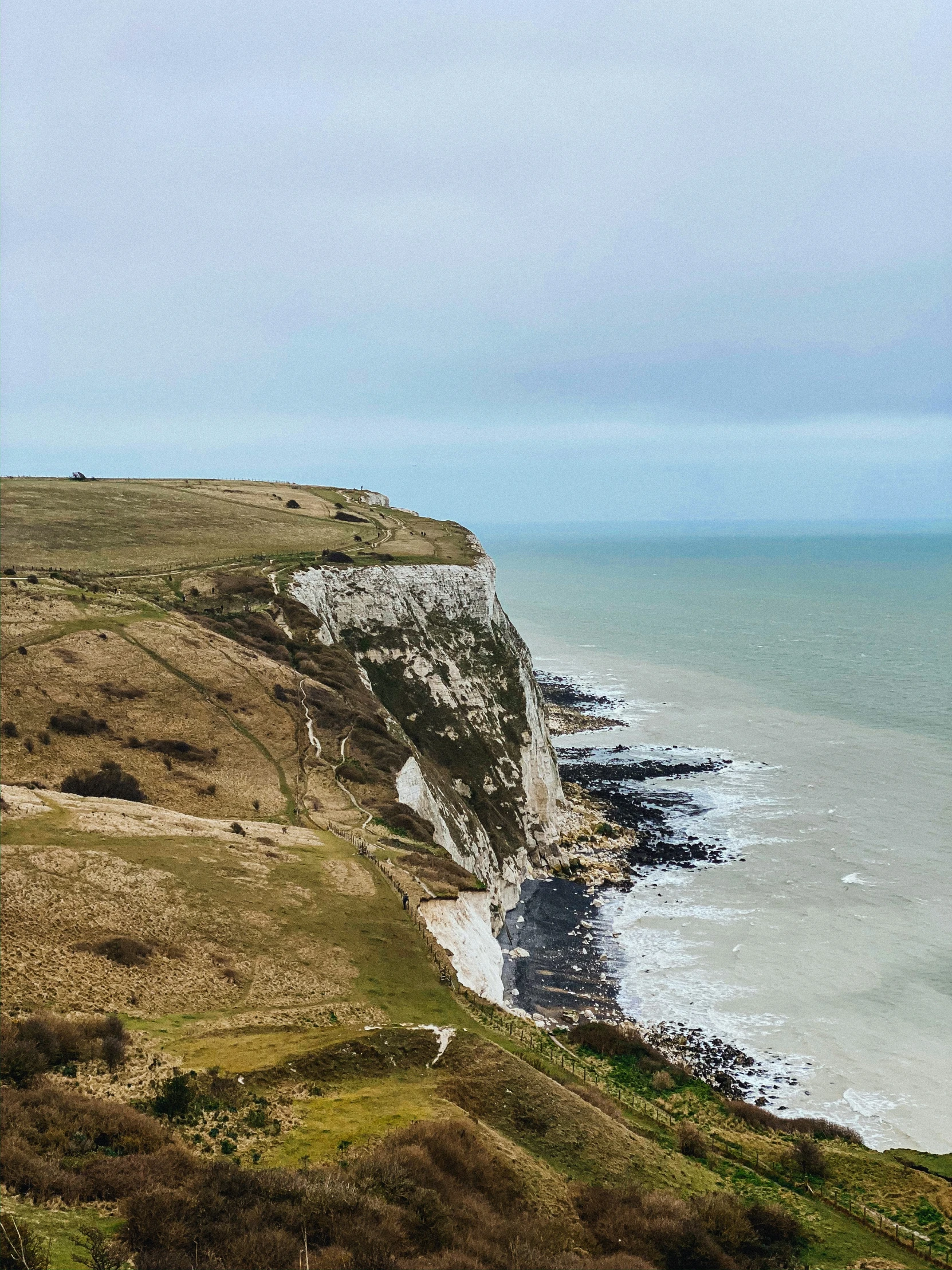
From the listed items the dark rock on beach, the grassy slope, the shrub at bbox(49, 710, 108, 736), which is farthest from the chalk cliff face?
the shrub at bbox(49, 710, 108, 736)

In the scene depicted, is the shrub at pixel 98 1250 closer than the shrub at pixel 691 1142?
Yes

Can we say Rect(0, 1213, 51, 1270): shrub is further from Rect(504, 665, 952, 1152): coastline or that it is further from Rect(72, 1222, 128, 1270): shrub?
Rect(504, 665, 952, 1152): coastline

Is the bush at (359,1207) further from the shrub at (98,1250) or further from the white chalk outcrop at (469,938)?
the white chalk outcrop at (469,938)

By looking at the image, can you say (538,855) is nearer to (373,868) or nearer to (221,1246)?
(373,868)

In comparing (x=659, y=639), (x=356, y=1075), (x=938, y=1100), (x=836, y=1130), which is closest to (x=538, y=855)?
(x=938, y=1100)

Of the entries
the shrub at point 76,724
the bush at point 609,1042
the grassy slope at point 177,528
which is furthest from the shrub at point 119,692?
the bush at point 609,1042

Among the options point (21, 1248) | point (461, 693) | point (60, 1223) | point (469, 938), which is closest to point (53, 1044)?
point (60, 1223)
